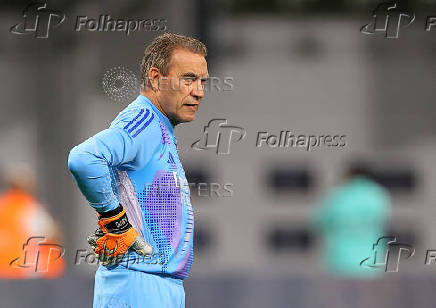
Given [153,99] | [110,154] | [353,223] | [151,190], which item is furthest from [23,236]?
[110,154]

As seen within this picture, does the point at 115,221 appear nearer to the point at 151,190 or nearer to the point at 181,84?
the point at 151,190

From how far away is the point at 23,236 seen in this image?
450 inches

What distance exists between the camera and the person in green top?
10.5 metres

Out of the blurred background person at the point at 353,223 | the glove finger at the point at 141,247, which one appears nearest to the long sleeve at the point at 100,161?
the glove finger at the point at 141,247

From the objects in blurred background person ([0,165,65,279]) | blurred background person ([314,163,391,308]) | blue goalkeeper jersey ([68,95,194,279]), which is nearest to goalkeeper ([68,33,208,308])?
blue goalkeeper jersey ([68,95,194,279])

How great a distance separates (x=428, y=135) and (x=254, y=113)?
2.47m

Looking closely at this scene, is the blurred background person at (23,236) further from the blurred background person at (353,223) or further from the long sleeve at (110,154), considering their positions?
the long sleeve at (110,154)

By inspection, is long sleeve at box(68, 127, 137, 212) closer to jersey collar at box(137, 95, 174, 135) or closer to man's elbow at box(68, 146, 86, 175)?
man's elbow at box(68, 146, 86, 175)

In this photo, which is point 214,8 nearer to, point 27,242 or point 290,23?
point 290,23

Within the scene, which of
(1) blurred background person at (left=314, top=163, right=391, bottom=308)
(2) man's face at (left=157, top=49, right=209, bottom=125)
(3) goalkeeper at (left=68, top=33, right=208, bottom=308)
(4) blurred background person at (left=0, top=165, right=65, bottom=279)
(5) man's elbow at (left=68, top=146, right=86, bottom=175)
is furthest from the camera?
(4) blurred background person at (left=0, top=165, right=65, bottom=279)

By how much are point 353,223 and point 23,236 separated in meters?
3.15

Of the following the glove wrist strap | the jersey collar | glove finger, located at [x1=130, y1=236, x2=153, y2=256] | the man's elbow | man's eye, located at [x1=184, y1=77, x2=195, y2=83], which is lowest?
glove finger, located at [x1=130, y1=236, x2=153, y2=256]

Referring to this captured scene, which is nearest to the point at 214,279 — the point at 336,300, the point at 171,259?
the point at 336,300

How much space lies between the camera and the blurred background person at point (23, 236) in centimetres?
1077
